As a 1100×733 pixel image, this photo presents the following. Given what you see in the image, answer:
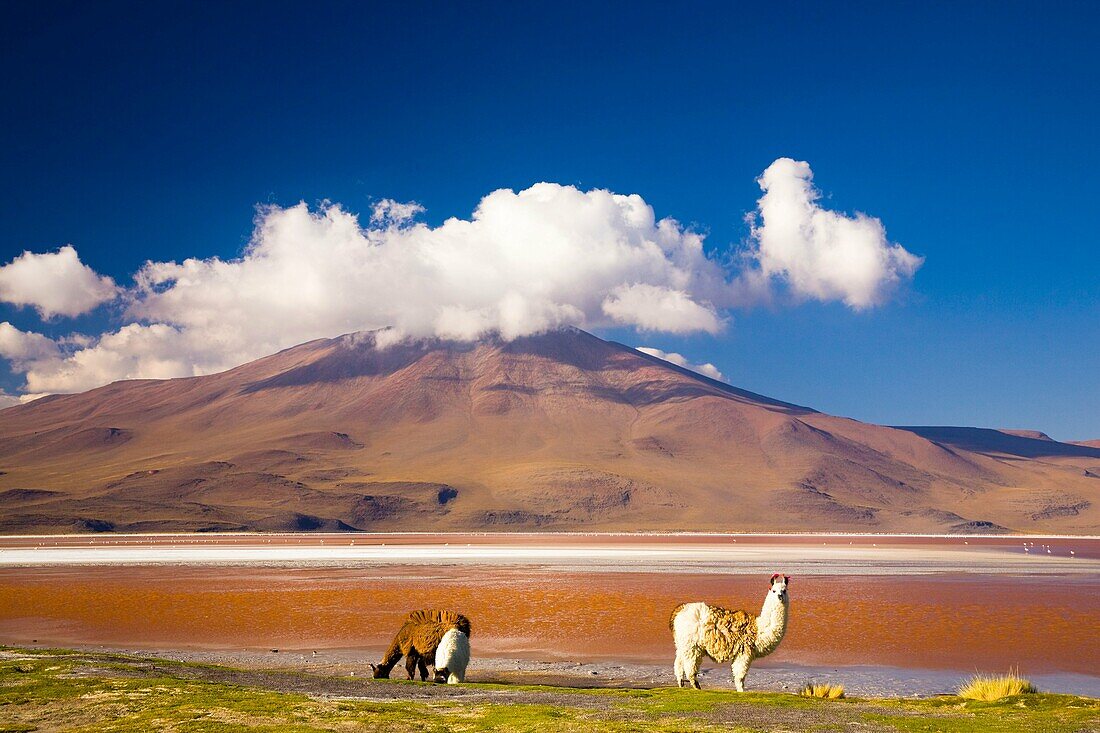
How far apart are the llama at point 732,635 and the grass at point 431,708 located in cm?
133

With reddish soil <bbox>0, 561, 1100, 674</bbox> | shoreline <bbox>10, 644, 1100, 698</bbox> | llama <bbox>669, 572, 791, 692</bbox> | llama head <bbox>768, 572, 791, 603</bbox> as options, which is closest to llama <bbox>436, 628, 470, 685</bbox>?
shoreline <bbox>10, 644, 1100, 698</bbox>

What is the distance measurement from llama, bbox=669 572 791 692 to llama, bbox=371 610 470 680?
426 centimetres

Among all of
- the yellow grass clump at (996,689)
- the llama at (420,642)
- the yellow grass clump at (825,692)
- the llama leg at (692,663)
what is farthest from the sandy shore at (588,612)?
the yellow grass clump at (825,692)

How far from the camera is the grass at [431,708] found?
490 inches

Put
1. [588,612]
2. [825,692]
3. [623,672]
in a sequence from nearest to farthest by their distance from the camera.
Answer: [825,692] < [623,672] < [588,612]

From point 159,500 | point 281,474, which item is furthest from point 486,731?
point 281,474

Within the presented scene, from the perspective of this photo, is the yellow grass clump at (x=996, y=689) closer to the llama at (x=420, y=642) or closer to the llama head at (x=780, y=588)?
the llama head at (x=780, y=588)

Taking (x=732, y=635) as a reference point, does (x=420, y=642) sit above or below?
below

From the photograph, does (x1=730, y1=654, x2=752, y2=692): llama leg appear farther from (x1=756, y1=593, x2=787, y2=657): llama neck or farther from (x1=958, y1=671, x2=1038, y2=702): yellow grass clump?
(x1=958, y1=671, x2=1038, y2=702): yellow grass clump

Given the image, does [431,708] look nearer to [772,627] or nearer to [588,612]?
[772,627]

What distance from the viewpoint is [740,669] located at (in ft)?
56.0

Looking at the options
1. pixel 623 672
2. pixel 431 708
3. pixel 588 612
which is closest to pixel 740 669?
pixel 623 672

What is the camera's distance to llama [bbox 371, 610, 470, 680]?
18.0 m

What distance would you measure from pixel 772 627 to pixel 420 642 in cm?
676
